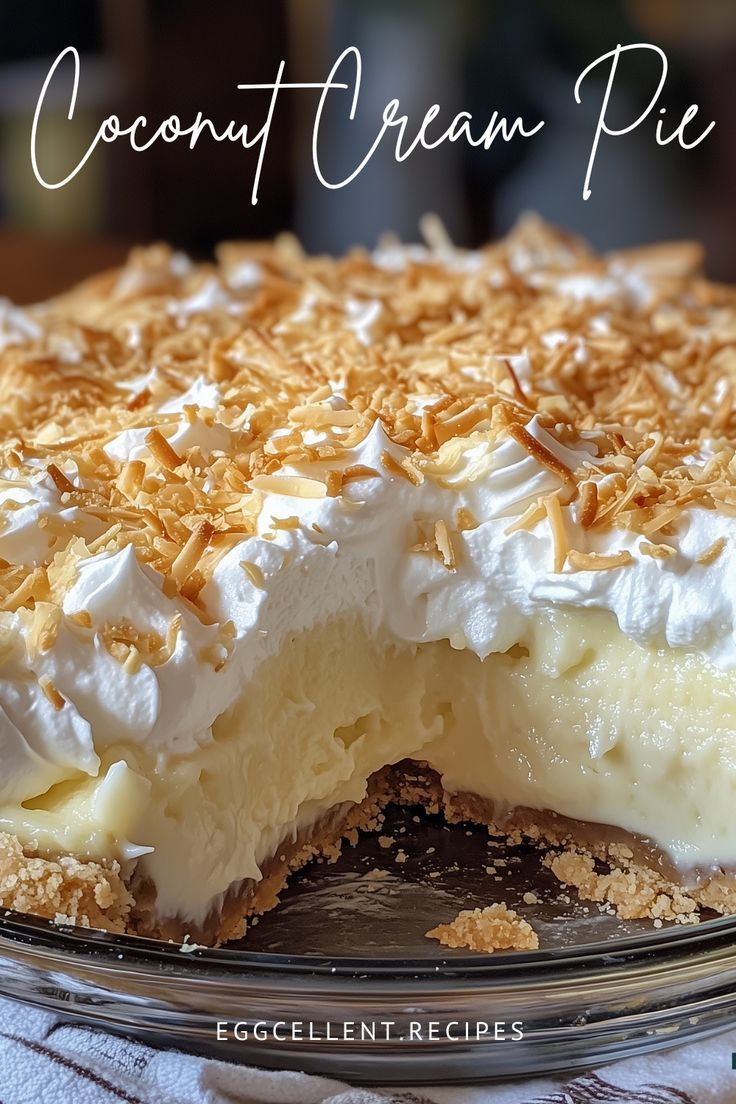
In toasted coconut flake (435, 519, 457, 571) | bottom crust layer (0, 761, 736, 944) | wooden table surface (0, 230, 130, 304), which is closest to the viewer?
bottom crust layer (0, 761, 736, 944)

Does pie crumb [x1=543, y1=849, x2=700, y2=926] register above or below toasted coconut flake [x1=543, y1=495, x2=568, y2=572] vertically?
below

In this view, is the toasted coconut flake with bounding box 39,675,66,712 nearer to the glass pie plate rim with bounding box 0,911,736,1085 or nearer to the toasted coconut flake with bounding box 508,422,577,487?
the glass pie plate rim with bounding box 0,911,736,1085

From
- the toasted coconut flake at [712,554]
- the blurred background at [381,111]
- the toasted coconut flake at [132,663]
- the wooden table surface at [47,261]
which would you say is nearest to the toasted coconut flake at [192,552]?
the toasted coconut flake at [132,663]

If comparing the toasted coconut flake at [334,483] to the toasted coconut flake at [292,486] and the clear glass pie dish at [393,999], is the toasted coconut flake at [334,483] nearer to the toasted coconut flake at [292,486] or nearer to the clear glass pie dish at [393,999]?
the toasted coconut flake at [292,486]

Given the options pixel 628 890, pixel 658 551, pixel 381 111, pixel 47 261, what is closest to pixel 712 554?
pixel 658 551

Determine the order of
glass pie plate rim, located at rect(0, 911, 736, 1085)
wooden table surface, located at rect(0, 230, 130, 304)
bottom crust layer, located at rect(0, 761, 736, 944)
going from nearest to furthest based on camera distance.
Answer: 1. glass pie plate rim, located at rect(0, 911, 736, 1085)
2. bottom crust layer, located at rect(0, 761, 736, 944)
3. wooden table surface, located at rect(0, 230, 130, 304)

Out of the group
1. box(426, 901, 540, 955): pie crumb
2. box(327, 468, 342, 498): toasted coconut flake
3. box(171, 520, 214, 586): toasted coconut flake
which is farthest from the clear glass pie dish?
box(327, 468, 342, 498): toasted coconut flake
